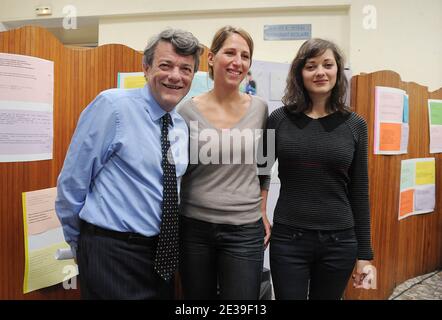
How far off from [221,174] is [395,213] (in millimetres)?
1630

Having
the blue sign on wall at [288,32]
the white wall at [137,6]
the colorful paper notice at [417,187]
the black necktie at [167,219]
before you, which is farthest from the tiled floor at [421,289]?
the white wall at [137,6]

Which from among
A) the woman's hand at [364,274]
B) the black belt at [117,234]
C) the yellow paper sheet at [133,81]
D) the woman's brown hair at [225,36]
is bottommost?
the woman's hand at [364,274]

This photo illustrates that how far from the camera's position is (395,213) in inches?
84.7

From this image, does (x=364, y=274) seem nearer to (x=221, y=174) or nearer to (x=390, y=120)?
(x=221, y=174)

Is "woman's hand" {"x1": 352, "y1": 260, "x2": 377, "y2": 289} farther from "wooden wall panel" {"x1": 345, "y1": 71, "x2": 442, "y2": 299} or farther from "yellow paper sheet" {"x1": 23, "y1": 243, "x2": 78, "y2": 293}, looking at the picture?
"yellow paper sheet" {"x1": 23, "y1": 243, "x2": 78, "y2": 293}

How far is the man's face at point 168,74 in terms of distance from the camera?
38.6 inches

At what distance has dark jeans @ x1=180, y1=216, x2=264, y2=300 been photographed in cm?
108

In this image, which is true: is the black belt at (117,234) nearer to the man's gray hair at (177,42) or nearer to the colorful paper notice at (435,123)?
the man's gray hair at (177,42)

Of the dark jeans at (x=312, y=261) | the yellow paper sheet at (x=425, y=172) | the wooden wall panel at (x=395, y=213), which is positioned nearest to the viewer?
the dark jeans at (x=312, y=261)

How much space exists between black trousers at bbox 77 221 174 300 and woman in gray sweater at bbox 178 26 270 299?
0.17 meters

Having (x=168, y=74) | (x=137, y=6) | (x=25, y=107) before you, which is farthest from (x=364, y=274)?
(x=137, y=6)

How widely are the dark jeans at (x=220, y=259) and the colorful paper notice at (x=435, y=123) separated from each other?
2.08 m

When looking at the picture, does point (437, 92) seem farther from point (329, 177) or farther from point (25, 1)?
→ point (25, 1)

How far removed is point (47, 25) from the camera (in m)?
3.55
